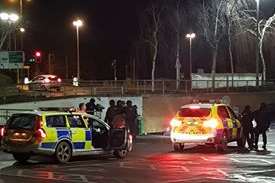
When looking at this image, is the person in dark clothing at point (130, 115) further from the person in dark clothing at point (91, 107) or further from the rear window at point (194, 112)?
the rear window at point (194, 112)

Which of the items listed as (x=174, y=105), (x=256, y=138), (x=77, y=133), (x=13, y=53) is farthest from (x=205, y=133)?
(x=174, y=105)

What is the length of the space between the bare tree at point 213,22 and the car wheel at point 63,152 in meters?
43.7

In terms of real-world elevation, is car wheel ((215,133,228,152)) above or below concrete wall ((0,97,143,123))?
below

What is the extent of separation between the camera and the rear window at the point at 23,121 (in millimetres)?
17156

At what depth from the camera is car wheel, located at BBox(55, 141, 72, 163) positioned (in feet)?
56.9

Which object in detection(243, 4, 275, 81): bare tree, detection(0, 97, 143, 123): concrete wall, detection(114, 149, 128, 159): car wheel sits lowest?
detection(114, 149, 128, 159): car wheel

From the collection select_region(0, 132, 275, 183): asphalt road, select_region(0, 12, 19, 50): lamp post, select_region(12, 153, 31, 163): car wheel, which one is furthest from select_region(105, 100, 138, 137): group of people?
select_region(0, 12, 19, 50): lamp post

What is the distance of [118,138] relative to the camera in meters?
19.0

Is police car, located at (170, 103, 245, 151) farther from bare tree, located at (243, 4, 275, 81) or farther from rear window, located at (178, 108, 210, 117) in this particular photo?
bare tree, located at (243, 4, 275, 81)

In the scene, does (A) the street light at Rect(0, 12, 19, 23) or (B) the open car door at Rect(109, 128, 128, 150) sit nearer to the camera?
(B) the open car door at Rect(109, 128, 128, 150)

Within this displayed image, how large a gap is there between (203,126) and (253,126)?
2.85 meters

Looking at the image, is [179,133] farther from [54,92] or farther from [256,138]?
[54,92]

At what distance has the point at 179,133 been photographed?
68.3 feet

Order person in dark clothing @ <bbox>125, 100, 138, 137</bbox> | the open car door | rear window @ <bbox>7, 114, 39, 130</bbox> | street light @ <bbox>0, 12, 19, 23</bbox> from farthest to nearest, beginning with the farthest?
street light @ <bbox>0, 12, 19, 23</bbox> → person in dark clothing @ <bbox>125, 100, 138, 137</bbox> → the open car door → rear window @ <bbox>7, 114, 39, 130</bbox>
